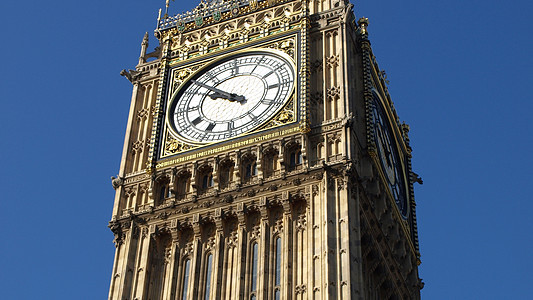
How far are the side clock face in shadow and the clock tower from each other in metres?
0.11

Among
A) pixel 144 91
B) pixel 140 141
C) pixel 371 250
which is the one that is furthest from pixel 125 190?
pixel 371 250

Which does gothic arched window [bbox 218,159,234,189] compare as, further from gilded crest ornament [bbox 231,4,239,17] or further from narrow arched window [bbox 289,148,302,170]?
gilded crest ornament [bbox 231,4,239,17]

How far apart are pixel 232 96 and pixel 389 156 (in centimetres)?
633

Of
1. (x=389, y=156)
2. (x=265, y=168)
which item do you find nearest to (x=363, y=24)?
(x=389, y=156)

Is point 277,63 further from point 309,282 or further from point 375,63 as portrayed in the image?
point 309,282

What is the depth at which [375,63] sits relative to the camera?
4453cm

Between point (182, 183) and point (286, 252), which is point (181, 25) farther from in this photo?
point (286, 252)

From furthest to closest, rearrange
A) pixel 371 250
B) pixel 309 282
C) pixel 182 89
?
pixel 182 89, pixel 371 250, pixel 309 282

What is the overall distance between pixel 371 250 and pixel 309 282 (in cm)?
395

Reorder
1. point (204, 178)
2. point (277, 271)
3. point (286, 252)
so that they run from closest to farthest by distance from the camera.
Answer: point (277, 271), point (286, 252), point (204, 178)

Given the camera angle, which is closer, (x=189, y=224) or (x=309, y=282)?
(x=309, y=282)

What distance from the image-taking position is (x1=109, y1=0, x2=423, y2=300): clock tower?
35.8 meters

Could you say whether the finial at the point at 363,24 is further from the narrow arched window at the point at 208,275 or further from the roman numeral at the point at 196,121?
the narrow arched window at the point at 208,275

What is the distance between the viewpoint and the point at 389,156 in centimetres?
4291
